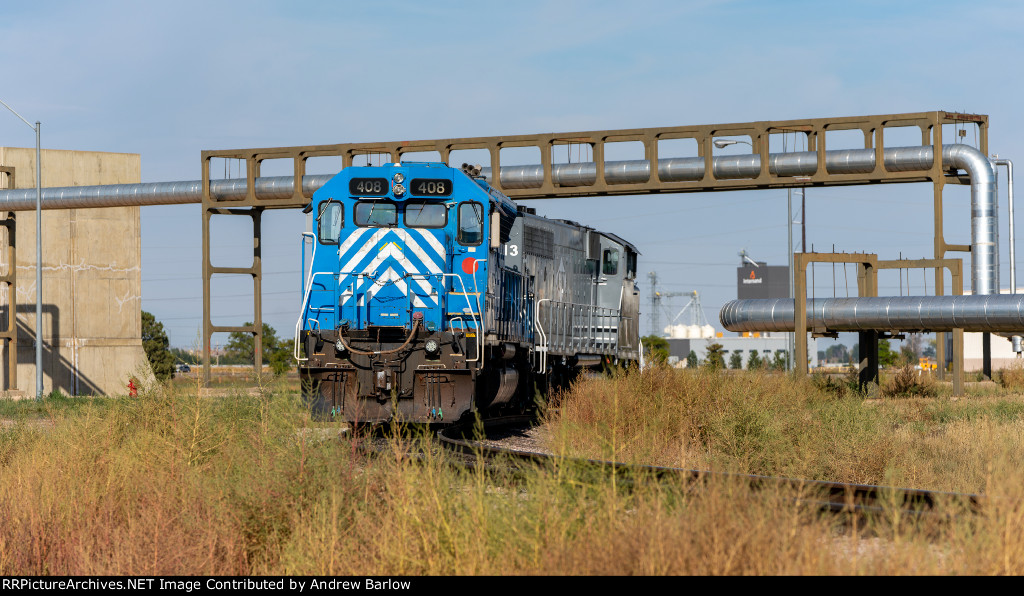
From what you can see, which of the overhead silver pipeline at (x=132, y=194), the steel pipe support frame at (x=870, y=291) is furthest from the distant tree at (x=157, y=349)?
the steel pipe support frame at (x=870, y=291)

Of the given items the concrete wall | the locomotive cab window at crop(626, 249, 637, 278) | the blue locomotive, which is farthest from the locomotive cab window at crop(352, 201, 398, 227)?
the concrete wall

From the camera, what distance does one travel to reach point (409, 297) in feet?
48.9

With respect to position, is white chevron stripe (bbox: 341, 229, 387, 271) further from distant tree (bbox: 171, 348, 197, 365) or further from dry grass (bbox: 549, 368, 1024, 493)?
dry grass (bbox: 549, 368, 1024, 493)

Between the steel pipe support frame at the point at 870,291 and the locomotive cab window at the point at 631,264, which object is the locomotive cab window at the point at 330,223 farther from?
the steel pipe support frame at the point at 870,291

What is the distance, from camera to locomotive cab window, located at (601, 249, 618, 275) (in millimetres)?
23484

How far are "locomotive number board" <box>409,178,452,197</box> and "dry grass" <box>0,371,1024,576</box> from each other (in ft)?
13.8

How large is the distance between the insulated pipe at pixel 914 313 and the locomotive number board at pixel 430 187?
42.7 ft

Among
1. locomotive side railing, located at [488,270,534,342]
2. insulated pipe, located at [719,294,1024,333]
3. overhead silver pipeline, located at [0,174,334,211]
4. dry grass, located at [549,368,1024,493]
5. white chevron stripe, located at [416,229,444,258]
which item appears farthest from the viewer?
overhead silver pipeline, located at [0,174,334,211]

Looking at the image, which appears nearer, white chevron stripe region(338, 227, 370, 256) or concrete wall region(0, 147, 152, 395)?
white chevron stripe region(338, 227, 370, 256)

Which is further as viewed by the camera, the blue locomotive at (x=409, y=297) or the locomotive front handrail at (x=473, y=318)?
the blue locomotive at (x=409, y=297)

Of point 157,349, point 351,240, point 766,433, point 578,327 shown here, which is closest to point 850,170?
point 578,327

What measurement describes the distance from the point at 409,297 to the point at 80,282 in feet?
88.8

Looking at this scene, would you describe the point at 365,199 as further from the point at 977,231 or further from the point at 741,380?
the point at 977,231

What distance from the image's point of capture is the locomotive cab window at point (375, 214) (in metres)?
15.5
